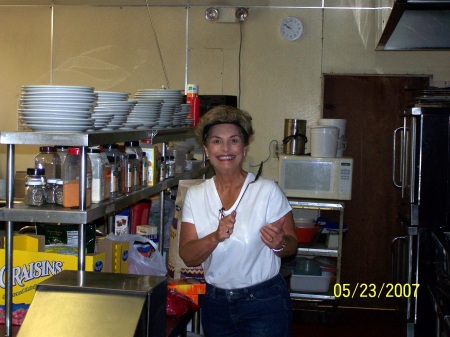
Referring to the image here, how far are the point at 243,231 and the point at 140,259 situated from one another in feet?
2.01

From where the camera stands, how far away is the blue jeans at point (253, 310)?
96.4 inches

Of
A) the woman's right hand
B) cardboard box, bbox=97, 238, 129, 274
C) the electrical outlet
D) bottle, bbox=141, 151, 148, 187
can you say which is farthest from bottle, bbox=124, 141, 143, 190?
the electrical outlet

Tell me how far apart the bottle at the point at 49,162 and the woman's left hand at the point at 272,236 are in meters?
0.79

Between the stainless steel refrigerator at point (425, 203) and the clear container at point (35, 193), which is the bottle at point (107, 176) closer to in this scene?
the clear container at point (35, 193)

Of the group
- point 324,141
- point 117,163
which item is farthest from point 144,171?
point 324,141

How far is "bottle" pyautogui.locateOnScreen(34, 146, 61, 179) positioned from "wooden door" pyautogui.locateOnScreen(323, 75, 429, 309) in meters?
3.92

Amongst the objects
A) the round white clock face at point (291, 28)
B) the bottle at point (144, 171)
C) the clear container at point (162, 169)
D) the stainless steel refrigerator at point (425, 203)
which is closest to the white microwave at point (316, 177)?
the stainless steel refrigerator at point (425, 203)

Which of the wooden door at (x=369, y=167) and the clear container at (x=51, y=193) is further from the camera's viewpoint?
the wooden door at (x=369, y=167)

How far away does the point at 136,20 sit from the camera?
6113 millimetres

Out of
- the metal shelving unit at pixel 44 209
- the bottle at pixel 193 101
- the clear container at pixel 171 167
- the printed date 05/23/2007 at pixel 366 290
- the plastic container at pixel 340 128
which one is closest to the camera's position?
the metal shelving unit at pixel 44 209

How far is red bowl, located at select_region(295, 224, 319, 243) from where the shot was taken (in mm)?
5430

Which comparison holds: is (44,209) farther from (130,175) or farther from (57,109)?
(130,175)

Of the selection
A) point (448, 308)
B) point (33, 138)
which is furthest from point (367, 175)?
point (33, 138)

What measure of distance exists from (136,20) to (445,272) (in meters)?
3.84
